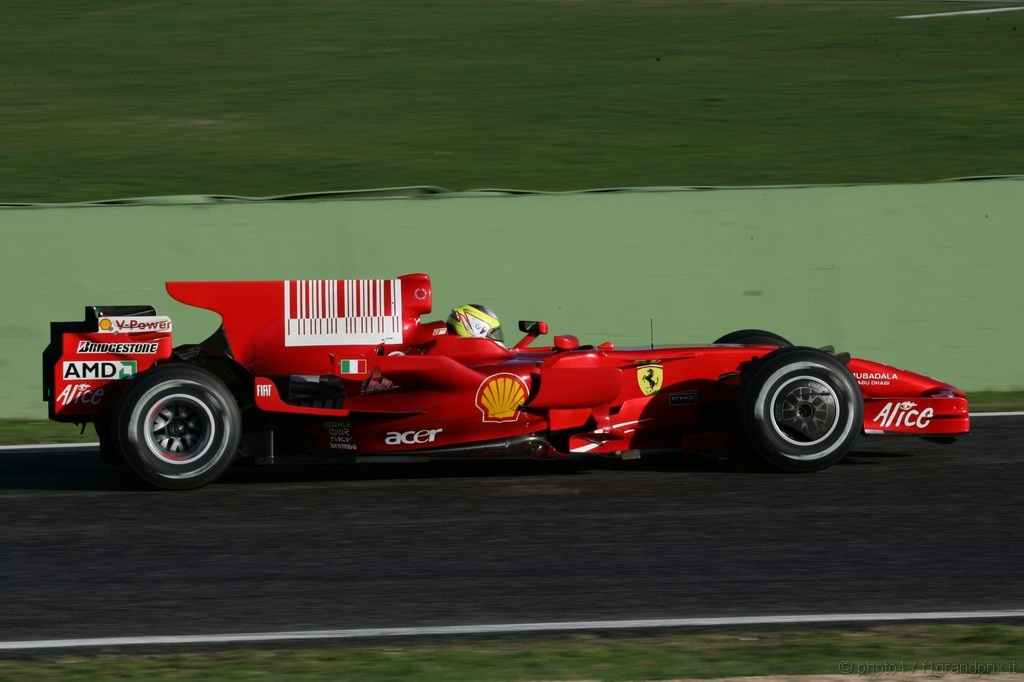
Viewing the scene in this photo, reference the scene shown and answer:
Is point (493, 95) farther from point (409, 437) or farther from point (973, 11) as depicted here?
point (409, 437)

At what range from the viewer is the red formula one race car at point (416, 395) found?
759 cm

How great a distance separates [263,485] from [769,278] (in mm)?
4569

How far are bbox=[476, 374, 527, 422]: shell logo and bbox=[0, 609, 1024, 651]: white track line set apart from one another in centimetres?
265

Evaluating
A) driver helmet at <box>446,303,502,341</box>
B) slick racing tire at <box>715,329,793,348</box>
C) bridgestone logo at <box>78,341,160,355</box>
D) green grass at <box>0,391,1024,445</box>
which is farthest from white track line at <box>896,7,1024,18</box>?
bridgestone logo at <box>78,341,160,355</box>

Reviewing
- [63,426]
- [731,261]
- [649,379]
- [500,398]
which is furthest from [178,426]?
[731,261]

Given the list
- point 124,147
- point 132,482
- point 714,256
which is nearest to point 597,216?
point 714,256

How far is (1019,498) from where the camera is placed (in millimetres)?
7223

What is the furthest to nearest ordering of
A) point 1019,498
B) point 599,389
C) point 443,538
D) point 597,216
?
point 597,216
point 599,389
point 1019,498
point 443,538

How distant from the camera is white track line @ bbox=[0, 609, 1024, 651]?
4988 mm

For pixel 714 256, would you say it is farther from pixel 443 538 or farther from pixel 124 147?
pixel 124 147

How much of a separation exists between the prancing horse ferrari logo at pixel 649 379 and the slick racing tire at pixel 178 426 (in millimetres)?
2224

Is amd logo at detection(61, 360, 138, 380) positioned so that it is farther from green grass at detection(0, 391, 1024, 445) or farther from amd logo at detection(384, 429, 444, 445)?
green grass at detection(0, 391, 1024, 445)

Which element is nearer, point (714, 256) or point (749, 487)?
point (749, 487)

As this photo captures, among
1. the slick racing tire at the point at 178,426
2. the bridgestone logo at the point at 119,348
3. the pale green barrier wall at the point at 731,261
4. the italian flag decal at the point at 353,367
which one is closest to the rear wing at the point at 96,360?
the bridgestone logo at the point at 119,348
